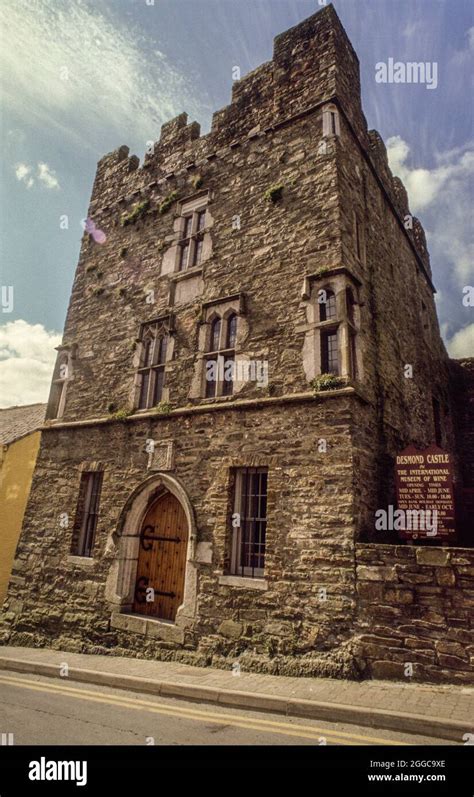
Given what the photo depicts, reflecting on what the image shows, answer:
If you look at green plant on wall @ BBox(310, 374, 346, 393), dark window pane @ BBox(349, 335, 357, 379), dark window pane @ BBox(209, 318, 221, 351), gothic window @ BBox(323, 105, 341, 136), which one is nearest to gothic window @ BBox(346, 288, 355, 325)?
dark window pane @ BBox(349, 335, 357, 379)

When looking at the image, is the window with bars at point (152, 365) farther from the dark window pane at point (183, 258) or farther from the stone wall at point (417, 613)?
the stone wall at point (417, 613)

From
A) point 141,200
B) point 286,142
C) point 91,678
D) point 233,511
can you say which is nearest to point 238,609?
point 233,511

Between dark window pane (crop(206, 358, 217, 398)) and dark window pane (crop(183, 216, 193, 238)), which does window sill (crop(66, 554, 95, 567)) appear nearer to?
dark window pane (crop(206, 358, 217, 398))

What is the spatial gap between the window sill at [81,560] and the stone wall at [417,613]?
5993 mm

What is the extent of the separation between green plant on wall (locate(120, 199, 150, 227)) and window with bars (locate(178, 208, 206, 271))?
1.72m

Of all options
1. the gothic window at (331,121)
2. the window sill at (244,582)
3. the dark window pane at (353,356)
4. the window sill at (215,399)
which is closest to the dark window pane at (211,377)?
the window sill at (215,399)

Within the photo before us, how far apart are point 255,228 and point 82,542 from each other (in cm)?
829

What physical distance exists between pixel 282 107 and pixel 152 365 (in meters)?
6.93

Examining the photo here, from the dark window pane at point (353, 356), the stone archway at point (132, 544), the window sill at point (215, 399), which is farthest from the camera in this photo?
the window sill at point (215, 399)

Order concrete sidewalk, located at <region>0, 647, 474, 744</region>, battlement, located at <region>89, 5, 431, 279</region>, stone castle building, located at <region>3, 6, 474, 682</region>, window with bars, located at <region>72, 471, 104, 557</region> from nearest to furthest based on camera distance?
concrete sidewalk, located at <region>0, 647, 474, 744</region> < stone castle building, located at <region>3, 6, 474, 682</region> < battlement, located at <region>89, 5, 431, 279</region> < window with bars, located at <region>72, 471, 104, 557</region>

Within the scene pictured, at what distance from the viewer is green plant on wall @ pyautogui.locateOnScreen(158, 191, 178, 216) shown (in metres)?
11.4

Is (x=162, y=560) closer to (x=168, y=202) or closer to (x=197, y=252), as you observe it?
(x=197, y=252)

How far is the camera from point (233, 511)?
767cm

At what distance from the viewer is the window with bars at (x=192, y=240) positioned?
414 inches
